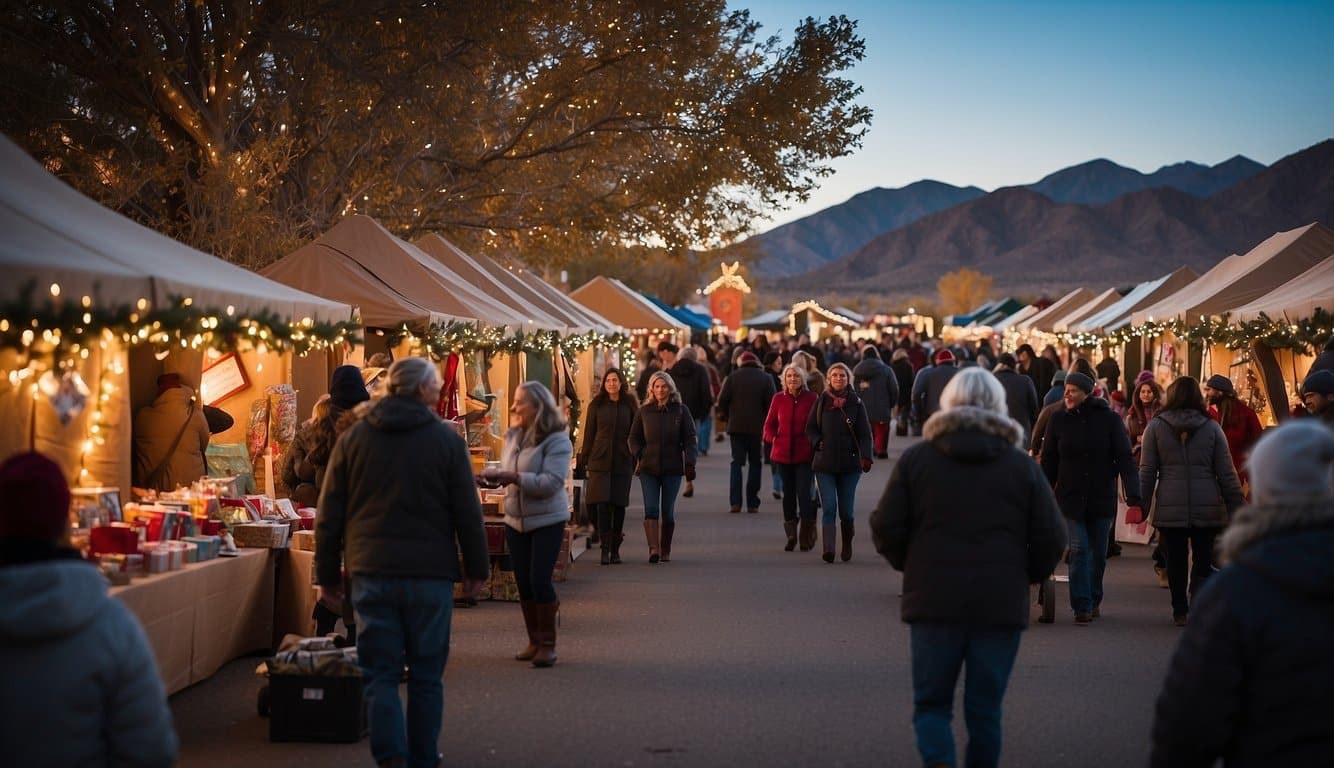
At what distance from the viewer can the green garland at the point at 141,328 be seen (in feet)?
24.6

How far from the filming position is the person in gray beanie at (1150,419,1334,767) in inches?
166

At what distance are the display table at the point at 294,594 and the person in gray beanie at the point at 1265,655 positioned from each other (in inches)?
277

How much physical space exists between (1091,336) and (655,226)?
25.4 ft

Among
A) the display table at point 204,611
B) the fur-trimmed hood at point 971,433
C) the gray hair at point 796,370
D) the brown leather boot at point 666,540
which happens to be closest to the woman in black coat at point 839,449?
the gray hair at point 796,370

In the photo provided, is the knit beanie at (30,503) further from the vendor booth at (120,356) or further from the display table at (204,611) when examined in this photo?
the display table at (204,611)

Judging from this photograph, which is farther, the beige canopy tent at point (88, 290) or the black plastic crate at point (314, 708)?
the black plastic crate at point (314, 708)

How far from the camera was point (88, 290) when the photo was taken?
26.2ft

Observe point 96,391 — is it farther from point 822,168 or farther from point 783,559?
point 822,168

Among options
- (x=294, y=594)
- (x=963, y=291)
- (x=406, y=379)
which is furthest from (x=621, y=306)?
(x=963, y=291)

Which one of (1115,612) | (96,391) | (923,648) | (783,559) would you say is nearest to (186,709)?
(96,391)

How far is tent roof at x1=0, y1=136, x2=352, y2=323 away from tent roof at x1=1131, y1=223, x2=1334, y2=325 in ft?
35.0

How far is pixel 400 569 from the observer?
6949 millimetres

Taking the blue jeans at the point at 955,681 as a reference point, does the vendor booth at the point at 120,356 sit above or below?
above

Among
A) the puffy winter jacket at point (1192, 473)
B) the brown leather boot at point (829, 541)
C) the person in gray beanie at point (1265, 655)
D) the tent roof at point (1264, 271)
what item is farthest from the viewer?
the tent roof at point (1264, 271)
